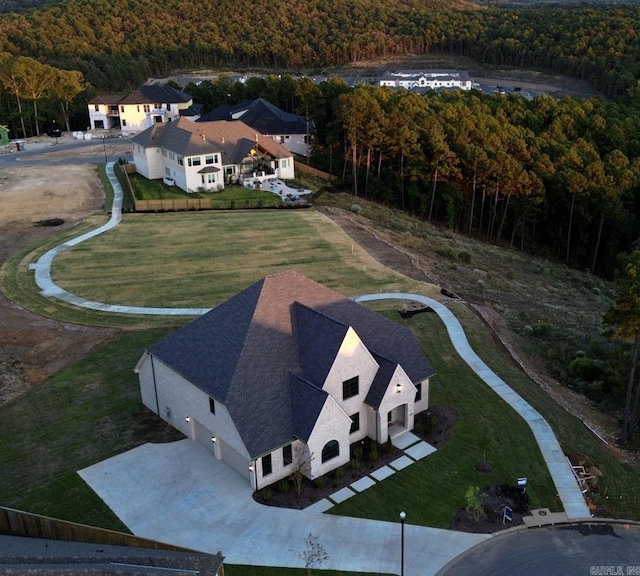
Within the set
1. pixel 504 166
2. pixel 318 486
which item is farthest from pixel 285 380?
pixel 504 166

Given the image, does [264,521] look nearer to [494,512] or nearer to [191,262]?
[494,512]

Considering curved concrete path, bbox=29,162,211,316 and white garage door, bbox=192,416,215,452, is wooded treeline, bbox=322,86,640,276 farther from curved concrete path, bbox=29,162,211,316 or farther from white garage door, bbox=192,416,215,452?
white garage door, bbox=192,416,215,452

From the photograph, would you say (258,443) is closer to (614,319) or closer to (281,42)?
(614,319)

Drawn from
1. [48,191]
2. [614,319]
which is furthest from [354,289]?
[48,191]

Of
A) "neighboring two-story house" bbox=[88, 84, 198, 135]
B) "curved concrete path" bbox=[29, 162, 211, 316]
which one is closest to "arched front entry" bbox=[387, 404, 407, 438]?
"curved concrete path" bbox=[29, 162, 211, 316]

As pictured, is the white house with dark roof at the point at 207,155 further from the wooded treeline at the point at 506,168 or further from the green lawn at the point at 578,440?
the green lawn at the point at 578,440

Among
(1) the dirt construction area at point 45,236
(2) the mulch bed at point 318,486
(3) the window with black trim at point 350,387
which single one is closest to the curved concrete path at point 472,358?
(1) the dirt construction area at point 45,236
